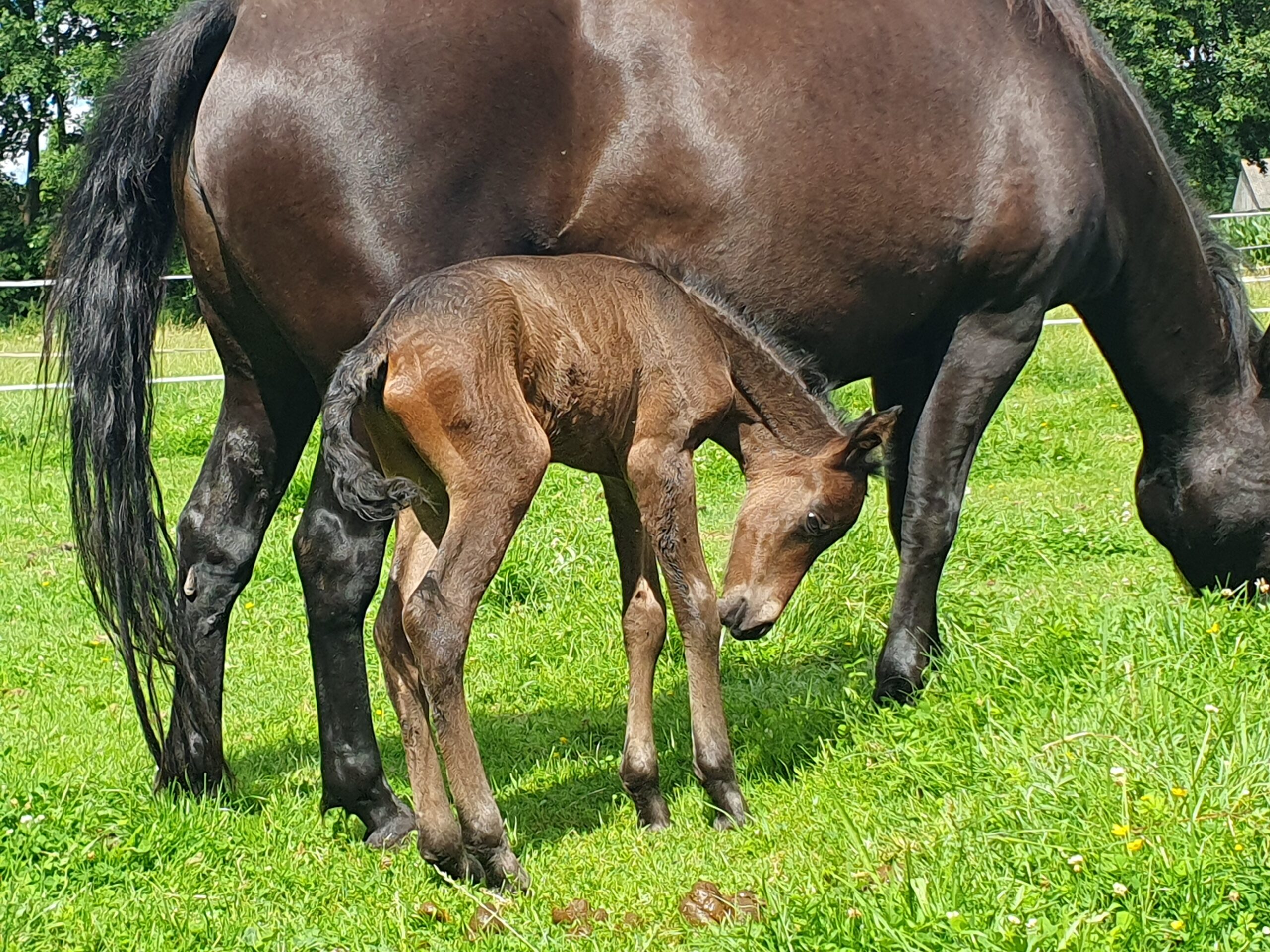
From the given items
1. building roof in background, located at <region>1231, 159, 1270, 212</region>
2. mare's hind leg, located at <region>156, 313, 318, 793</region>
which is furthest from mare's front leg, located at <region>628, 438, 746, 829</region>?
building roof in background, located at <region>1231, 159, 1270, 212</region>

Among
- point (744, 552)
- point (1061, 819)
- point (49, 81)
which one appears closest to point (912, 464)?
point (744, 552)

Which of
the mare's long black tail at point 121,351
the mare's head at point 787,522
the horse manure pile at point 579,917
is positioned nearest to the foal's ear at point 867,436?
the mare's head at point 787,522

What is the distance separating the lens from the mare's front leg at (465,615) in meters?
3.43

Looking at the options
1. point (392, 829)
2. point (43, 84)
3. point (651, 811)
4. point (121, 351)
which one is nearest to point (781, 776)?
point (651, 811)

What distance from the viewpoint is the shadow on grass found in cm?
429

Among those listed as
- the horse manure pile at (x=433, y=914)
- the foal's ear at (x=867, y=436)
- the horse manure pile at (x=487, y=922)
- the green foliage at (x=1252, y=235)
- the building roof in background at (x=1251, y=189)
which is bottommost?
the building roof in background at (x=1251, y=189)

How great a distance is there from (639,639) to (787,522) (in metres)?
0.59

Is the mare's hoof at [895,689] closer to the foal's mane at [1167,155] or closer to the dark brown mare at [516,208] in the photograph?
the dark brown mare at [516,208]

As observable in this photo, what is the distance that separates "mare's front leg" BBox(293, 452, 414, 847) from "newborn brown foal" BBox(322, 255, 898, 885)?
0.22 m

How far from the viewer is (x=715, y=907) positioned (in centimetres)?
326

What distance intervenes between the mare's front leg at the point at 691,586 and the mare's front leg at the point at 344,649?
826 mm

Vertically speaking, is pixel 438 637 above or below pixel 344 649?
above

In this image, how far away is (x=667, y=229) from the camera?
4.08m

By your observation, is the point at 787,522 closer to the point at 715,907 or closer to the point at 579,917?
the point at 715,907
